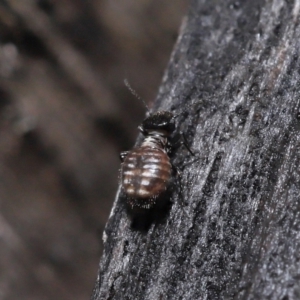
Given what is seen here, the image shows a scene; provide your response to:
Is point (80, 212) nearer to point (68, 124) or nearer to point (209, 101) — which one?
point (68, 124)

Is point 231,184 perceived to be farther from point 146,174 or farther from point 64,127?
point 64,127

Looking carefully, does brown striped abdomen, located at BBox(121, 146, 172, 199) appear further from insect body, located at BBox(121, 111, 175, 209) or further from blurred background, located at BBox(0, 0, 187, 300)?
blurred background, located at BBox(0, 0, 187, 300)

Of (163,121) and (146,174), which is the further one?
(163,121)

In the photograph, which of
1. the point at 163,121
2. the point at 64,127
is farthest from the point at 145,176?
the point at 64,127

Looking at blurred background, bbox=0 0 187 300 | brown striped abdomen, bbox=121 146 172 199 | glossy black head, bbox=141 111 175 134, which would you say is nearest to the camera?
brown striped abdomen, bbox=121 146 172 199

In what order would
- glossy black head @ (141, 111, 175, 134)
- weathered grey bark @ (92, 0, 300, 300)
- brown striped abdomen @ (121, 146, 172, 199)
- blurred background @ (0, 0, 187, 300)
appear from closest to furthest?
weathered grey bark @ (92, 0, 300, 300) < brown striped abdomen @ (121, 146, 172, 199) < glossy black head @ (141, 111, 175, 134) < blurred background @ (0, 0, 187, 300)

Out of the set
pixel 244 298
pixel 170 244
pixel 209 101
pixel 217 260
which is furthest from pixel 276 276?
pixel 209 101

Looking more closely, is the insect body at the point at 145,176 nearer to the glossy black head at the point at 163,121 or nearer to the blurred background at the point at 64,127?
the glossy black head at the point at 163,121

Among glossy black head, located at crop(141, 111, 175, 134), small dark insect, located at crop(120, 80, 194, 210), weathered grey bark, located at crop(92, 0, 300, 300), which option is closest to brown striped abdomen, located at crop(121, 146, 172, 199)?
small dark insect, located at crop(120, 80, 194, 210)
